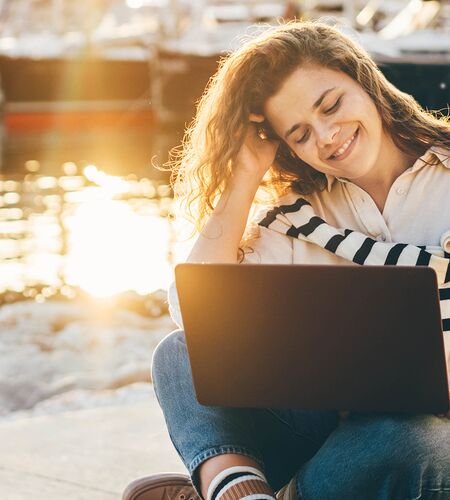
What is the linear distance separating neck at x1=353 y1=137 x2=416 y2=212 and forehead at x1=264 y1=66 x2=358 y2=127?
0.50ft

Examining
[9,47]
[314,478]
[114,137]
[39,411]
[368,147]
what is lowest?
[114,137]

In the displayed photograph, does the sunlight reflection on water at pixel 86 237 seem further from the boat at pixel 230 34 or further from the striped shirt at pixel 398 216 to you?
the boat at pixel 230 34

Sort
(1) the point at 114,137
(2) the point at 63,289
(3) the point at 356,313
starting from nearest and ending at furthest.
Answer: (3) the point at 356,313 < (2) the point at 63,289 < (1) the point at 114,137

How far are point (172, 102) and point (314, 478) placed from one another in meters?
17.0

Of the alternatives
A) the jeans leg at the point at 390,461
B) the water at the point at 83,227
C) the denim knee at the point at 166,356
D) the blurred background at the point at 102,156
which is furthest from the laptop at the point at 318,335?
the water at the point at 83,227

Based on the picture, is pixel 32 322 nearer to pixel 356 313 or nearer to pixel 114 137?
pixel 356 313

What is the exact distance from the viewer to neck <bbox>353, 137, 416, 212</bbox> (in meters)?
2.00

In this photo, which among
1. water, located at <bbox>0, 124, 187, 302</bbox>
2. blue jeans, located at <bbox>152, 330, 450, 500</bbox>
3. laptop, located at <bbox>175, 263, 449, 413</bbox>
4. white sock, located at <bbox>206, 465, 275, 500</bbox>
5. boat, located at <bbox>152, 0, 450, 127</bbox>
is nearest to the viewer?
laptop, located at <bbox>175, 263, 449, 413</bbox>

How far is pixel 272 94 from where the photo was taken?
203 centimetres

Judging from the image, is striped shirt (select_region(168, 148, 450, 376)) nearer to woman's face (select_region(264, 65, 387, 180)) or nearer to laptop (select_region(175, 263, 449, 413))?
woman's face (select_region(264, 65, 387, 180))

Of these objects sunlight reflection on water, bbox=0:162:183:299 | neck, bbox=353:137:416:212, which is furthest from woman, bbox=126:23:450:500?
sunlight reflection on water, bbox=0:162:183:299

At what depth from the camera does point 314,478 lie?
5.59 ft

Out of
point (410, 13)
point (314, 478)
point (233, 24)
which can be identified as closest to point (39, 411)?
point (314, 478)

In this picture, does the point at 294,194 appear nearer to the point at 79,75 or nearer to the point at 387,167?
the point at 387,167
